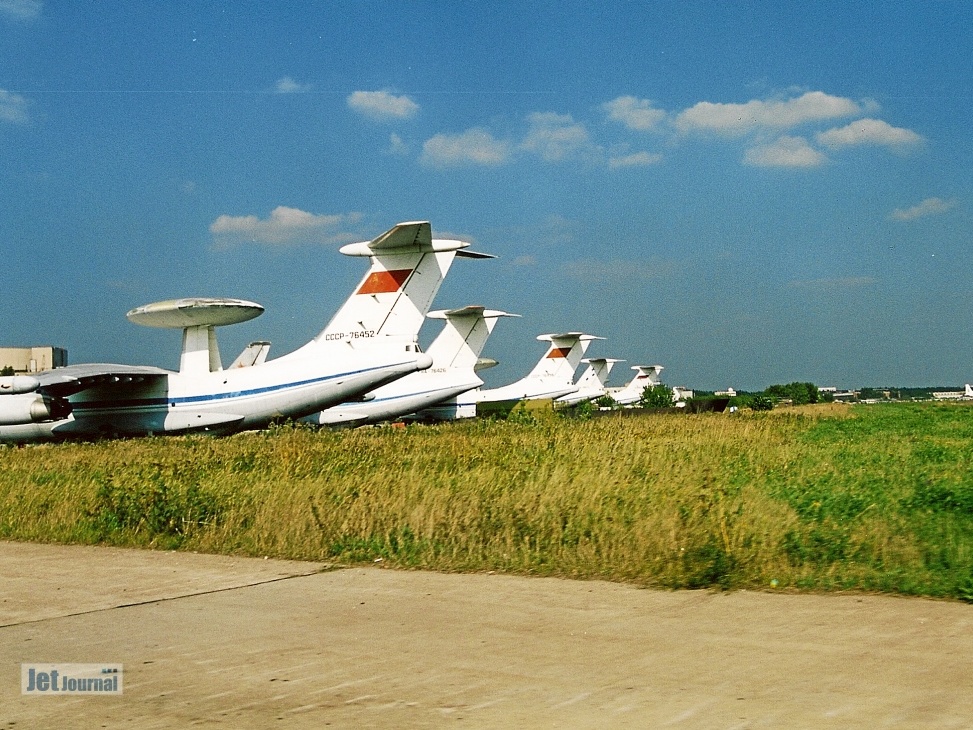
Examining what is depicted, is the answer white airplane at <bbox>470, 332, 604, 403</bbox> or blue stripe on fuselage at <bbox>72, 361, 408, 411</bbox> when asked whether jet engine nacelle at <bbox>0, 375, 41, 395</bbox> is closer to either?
blue stripe on fuselage at <bbox>72, 361, 408, 411</bbox>

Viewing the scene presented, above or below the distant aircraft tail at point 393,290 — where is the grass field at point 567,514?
below

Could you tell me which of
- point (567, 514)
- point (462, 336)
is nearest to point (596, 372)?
point (462, 336)

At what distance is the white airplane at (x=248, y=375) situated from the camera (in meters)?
26.1

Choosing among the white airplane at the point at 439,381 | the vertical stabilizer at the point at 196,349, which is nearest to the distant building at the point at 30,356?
the white airplane at the point at 439,381

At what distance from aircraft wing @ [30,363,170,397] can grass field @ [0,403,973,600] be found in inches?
510

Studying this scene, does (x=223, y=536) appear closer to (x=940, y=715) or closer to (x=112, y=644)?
(x=112, y=644)

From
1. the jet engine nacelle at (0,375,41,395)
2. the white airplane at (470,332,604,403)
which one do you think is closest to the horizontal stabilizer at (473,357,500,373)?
the white airplane at (470,332,604,403)

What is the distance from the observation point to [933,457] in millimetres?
14109

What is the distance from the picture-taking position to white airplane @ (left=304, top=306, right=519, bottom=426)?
119 feet

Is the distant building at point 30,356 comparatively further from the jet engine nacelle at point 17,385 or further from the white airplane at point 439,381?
the jet engine nacelle at point 17,385

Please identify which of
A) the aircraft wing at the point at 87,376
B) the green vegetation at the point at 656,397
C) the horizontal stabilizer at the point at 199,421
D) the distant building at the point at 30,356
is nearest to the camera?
the aircraft wing at the point at 87,376

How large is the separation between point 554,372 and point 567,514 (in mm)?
51744

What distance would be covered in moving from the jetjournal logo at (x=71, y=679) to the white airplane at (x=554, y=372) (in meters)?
51.7

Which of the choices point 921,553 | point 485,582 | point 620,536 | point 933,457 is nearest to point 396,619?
point 485,582
